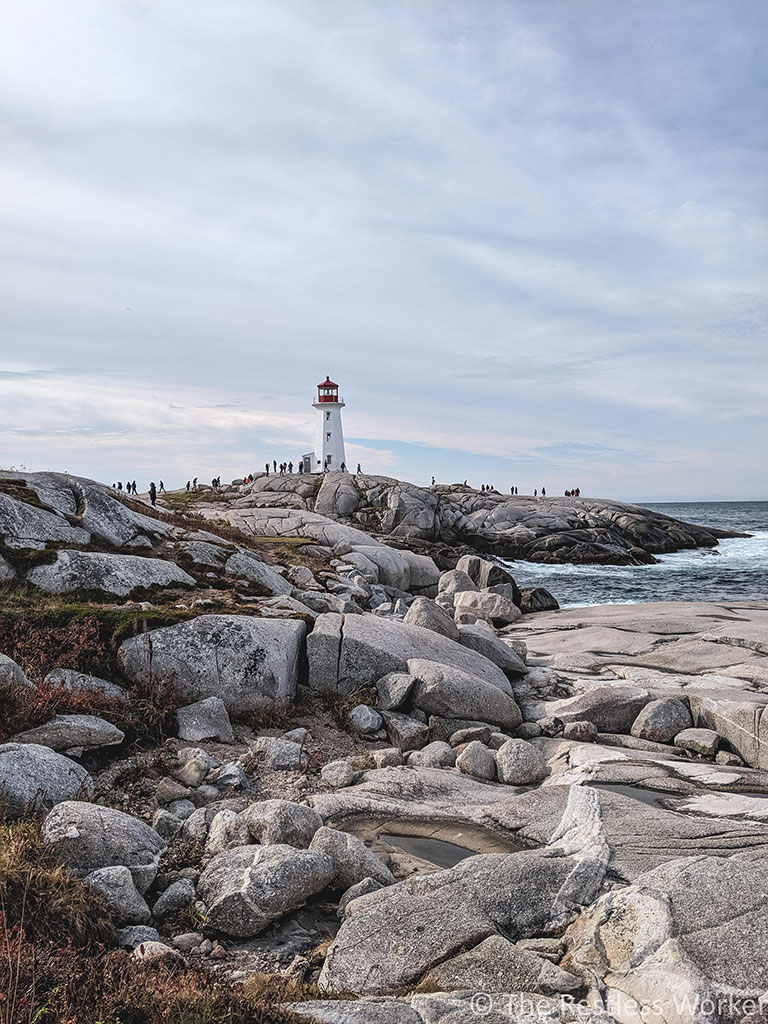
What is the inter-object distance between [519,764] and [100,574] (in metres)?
9.95

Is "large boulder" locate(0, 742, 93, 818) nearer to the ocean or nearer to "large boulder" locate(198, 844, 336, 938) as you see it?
"large boulder" locate(198, 844, 336, 938)

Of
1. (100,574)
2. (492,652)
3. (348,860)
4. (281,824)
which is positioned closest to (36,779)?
(281,824)

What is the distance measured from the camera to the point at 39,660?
11805 mm

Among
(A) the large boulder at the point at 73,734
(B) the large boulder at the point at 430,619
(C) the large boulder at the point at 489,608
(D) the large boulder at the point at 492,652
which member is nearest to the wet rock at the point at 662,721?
(D) the large boulder at the point at 492,652

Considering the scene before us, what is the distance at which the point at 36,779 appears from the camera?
27.3 feet

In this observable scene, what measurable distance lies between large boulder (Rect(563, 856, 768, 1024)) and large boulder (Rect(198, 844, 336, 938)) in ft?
8.57

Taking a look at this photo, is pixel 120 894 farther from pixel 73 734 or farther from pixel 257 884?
pixel 73 734

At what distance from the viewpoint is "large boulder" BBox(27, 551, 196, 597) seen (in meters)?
15.1

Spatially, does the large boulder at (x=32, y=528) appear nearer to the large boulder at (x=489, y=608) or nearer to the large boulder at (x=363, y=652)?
the large boulder at (x=363, y=652)

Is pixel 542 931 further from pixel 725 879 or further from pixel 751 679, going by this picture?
pixel 751 679

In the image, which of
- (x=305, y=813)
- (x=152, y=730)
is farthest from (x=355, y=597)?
(x=305, y=813)

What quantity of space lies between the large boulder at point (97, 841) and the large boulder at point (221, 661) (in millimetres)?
4866

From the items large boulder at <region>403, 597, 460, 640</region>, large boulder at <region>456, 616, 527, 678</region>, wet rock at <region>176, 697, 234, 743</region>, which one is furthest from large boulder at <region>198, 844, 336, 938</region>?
large boulder at <region>456, 616, 527, 678</region>

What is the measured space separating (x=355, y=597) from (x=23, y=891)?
21.3 metres
